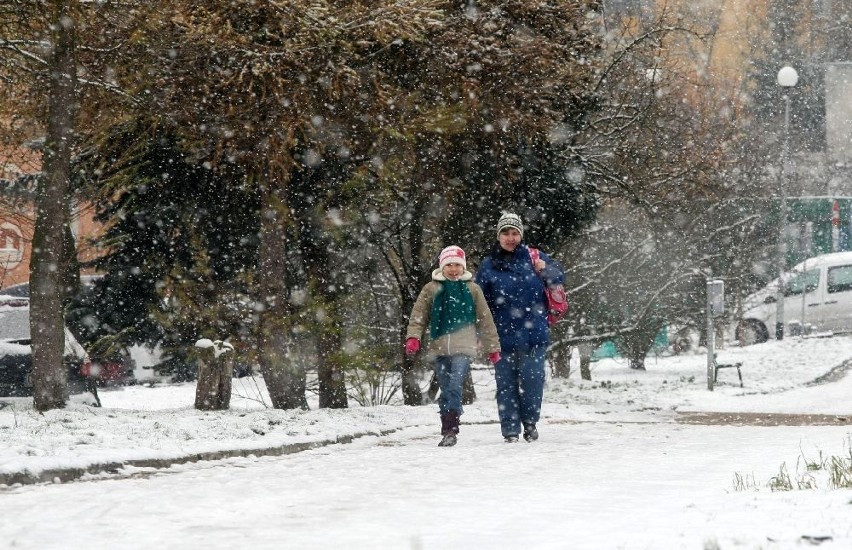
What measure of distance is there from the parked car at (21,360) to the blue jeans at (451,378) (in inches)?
219

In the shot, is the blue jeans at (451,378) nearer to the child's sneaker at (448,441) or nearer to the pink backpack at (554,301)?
the child's sneaker at (448,441)

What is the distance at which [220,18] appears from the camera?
12.3 metres

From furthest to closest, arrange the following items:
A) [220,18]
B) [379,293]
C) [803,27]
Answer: [803,27], [379,293], [220,18]

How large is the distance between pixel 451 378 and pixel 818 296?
2358 centimetres

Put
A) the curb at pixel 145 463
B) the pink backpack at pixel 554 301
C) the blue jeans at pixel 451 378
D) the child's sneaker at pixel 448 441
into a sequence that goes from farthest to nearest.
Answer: the pink backpack at pixel 554 301, the blue jeans at pixel 451 378, the child's sneaker at pixel 448 441, the curb at pixel 145 463

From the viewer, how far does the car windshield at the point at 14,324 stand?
1474cm

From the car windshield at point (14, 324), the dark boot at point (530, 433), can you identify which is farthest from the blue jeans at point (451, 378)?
the car windshield at point (14, 324)

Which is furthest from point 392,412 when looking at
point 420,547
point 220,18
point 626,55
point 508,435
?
point 420,547

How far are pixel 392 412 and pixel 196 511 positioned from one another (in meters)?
7.74

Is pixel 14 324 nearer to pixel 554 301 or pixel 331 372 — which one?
pixel 331 372

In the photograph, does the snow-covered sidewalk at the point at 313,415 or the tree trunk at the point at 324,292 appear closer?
the snow-covered sidewalk at the point at 313,415

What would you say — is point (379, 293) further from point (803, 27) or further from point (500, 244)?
point (803, 27)

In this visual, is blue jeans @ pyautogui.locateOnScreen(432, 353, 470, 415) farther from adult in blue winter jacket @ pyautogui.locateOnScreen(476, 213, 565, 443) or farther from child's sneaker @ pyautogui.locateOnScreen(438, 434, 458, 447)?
adult in blue winter jacket @ pyautogui.locateOnScreen(476, 213, 565, 443)

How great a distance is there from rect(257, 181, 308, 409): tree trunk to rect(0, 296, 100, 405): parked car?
2.07 metres
